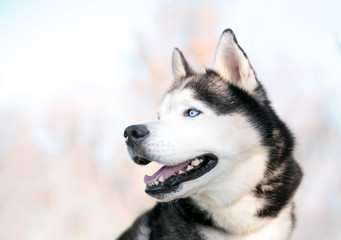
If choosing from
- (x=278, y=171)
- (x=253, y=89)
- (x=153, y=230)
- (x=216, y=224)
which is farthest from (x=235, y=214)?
(x=253, y=89)

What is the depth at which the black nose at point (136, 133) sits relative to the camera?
Answer: 4551 mm

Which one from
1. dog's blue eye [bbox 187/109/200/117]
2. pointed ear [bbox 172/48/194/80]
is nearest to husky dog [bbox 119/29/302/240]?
dog's blue eye [bbox 187/109/200/117]

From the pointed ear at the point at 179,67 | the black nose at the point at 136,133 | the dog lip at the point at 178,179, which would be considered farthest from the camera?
the pointed ear at the point at 179,67

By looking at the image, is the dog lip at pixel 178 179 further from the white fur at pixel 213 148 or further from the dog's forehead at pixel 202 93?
the dog's forehead at pixel 202 93

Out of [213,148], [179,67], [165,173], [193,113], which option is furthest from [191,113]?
[179,67]

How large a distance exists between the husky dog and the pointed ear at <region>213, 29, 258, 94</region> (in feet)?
0.03

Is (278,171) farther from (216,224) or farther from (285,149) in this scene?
(216,224)

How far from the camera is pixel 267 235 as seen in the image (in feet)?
16.4

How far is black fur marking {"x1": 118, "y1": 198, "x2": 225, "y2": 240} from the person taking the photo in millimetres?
4957

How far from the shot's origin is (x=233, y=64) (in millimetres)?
5215

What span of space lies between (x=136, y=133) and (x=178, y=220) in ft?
3.68

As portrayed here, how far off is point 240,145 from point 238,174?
11.2 inches

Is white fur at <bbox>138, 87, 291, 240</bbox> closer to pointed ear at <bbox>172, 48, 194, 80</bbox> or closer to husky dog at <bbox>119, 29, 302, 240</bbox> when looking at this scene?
husky dog at <bbox>119, 29, 302, 240</bbox>

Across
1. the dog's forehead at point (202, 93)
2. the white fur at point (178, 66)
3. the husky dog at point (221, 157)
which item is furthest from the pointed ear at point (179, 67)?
the husky dog at point (221, 157)
